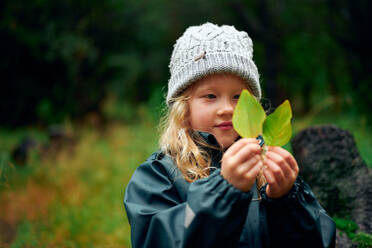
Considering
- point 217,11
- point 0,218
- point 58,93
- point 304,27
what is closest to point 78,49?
point 58,93

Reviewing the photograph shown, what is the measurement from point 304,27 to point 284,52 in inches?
126

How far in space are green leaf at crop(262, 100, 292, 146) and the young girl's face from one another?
1.18 ft

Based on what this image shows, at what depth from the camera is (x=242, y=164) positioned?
1.20 m

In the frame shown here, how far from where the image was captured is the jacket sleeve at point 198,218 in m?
1.21

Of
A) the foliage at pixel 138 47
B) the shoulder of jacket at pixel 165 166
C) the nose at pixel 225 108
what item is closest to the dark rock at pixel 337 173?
the nose at pixel 225 108

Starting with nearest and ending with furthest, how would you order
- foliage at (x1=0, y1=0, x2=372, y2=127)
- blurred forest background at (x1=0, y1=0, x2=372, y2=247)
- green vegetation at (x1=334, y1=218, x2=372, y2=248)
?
green vegetation at (x1=334, y1=218, x2=372, y2=248)
blurred forest background at (x1=0, y1=0, x2=372, y2=247)
foliage at (x1=0, y1=0, x2=372, y2=127)

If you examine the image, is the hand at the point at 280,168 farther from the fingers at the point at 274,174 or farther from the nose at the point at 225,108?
the nose at the point at 225,108

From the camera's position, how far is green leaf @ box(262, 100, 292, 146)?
1234mm

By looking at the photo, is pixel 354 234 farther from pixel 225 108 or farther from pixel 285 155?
pixel 225 108

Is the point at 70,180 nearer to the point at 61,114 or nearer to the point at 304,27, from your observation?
the point at 61,114

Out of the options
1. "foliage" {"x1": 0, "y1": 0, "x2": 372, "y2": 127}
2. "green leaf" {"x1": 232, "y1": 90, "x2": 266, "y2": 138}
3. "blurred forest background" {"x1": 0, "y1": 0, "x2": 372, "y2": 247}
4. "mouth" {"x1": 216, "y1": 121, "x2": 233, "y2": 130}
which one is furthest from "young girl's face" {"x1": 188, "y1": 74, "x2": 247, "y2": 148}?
"foliage" {"x1": 0, "y1": 0, "x2": 372, "y2": 127}

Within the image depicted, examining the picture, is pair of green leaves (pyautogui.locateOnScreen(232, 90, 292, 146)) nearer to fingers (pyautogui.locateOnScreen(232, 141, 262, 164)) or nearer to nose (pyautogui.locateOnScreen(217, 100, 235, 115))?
fingers (pyautogui.locateOnScreen(232, 141, 262, 164))

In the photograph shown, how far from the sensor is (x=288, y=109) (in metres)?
1.23

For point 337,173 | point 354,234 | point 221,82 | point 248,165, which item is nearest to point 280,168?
point 248,165
